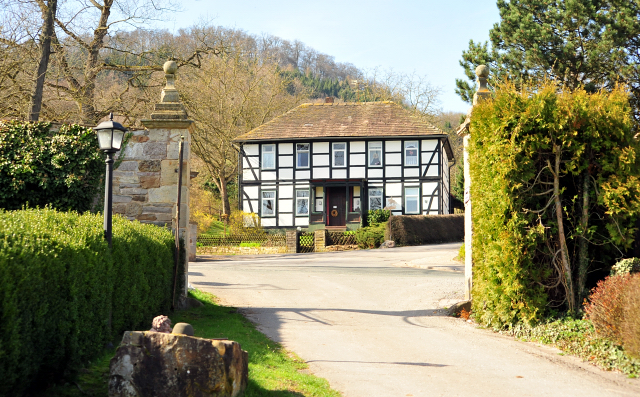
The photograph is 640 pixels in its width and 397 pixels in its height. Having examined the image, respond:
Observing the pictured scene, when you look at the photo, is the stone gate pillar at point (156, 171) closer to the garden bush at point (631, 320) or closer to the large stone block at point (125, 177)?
the large stone block at point (125, 177)

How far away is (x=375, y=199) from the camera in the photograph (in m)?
35.4

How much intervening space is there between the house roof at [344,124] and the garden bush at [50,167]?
25655mm

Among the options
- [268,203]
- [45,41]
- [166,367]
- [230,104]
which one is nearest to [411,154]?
[268,203]

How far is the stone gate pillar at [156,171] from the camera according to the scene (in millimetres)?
10078

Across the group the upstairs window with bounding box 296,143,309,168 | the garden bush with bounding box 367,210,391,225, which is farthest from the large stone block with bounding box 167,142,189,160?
the upstairs window with bounding box 296,143,309,168

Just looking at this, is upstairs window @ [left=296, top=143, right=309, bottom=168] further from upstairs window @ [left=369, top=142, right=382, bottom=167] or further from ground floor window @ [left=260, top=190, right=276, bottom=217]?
upstairs window @ [left=369, top=142, right=382, bottom=167]

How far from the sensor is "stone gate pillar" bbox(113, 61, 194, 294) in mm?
→ 10078

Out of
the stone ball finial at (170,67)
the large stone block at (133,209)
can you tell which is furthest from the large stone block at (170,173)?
the stone ball finial at (170,67)

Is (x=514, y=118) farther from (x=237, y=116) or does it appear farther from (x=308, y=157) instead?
(x=237, y=116)

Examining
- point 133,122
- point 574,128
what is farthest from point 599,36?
point 133,122

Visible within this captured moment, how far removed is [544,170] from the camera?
329 inches

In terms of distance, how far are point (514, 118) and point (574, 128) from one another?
81 cm

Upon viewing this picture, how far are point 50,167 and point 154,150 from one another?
1703mm

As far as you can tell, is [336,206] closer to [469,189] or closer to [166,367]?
[469,189]
